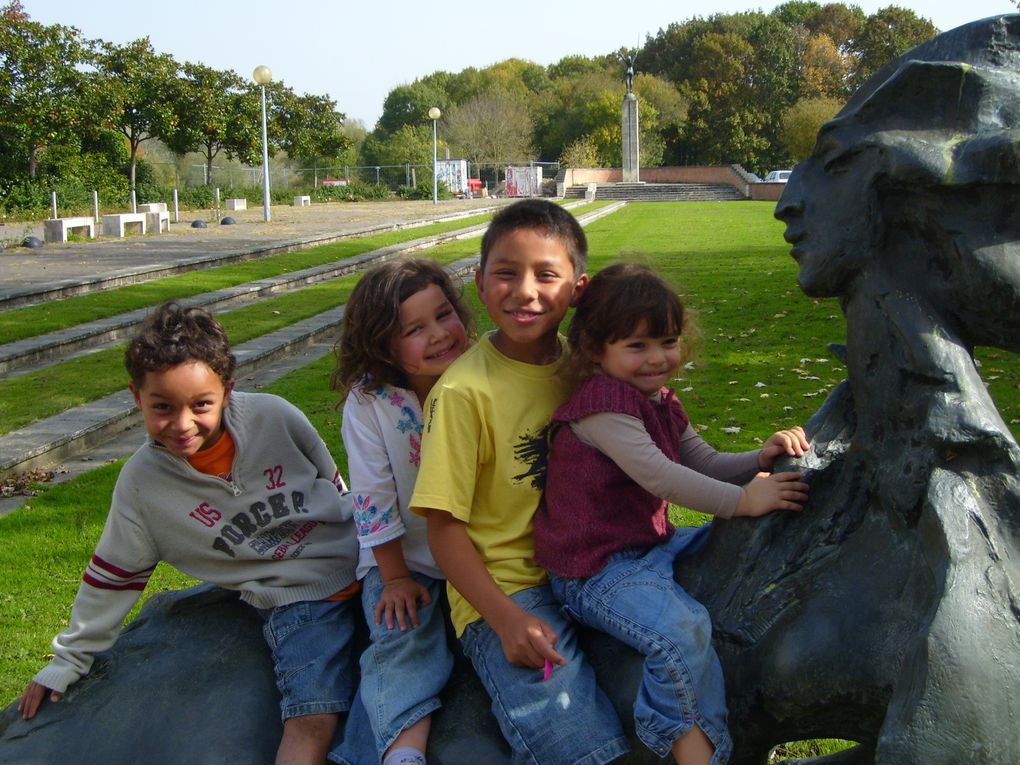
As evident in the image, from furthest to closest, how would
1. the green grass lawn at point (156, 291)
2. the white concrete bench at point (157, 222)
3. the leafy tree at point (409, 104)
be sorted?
the leafy tree at point (409, 104) < the white concrete bench at point (157, 222) < the green grass lawn at point (156, 291)

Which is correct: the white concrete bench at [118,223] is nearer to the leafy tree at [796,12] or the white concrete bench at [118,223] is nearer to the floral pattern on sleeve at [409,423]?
the floral pattern on sleeve at [409,423]

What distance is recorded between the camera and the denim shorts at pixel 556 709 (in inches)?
78.9

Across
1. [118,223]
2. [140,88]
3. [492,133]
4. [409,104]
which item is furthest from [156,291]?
[409,104]

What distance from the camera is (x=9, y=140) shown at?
2894 centimetres

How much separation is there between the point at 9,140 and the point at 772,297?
78.9 ft

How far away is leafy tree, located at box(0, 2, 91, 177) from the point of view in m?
28.4

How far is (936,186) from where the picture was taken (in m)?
1.80

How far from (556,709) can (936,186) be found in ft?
3.93

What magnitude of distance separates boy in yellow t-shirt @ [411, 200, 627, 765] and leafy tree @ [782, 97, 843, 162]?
139 ft

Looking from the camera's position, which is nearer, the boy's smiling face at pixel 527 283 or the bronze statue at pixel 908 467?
the bronze statue at pixel 908 467

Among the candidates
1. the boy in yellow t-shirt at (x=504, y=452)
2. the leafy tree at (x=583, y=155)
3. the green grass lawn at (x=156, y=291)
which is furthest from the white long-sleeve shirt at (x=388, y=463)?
the leafy tree at (x=583, y=155)

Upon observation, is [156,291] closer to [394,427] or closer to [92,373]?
[92,373]

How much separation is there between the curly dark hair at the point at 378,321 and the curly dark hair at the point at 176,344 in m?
0.30

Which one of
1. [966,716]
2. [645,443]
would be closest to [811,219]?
[645,443]
